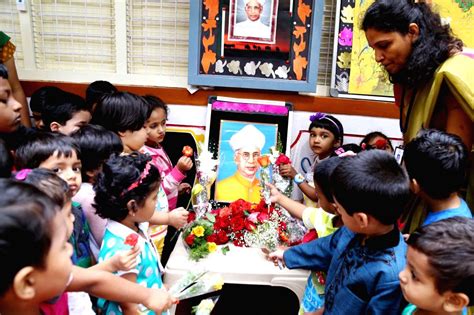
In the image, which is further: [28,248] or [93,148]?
[93,148]

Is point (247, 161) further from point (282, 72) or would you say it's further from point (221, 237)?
point (221, 237)

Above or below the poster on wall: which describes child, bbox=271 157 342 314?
below

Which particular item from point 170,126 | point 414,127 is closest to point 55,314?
point 414,127

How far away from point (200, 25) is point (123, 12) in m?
0.60

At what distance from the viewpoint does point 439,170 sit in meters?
1.55

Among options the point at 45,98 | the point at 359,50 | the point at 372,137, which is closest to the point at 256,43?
the point at 359,50

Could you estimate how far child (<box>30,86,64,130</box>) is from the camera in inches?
94.7

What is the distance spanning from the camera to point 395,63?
1.85 meters

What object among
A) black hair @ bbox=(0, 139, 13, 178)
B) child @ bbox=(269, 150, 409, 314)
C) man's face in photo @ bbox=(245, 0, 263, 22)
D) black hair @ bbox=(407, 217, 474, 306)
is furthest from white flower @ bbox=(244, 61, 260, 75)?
black hair @ bbox=(407, 217, 474, 306)

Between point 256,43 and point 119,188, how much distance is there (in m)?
1.76

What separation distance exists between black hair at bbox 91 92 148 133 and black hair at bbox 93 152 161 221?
2.19 feet

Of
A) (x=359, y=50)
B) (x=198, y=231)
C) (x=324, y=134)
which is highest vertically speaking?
(x=359, y=50)

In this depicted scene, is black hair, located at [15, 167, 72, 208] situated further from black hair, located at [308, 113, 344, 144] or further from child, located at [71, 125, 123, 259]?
black hair, located at [308, 113, 344, 144]

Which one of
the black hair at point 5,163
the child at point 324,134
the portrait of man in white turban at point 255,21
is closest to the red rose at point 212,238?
the child at point 324,134
